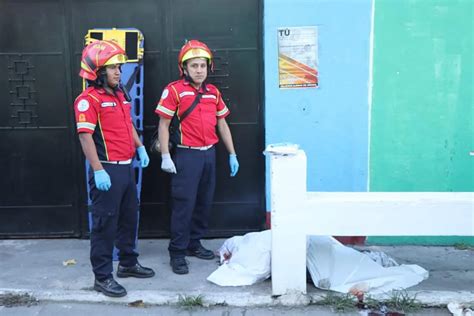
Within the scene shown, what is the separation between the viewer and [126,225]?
15.1ft

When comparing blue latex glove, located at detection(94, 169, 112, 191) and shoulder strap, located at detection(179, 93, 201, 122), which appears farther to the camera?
shoulder strap, located at detection(179, 93, 201, 122)

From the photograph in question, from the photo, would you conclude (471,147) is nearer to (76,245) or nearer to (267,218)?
(267,218)

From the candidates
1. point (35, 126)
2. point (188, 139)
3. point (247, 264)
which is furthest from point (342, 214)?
point (35, 126)

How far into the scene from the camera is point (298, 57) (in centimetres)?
533

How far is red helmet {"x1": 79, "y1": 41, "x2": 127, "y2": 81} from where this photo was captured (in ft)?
13.6

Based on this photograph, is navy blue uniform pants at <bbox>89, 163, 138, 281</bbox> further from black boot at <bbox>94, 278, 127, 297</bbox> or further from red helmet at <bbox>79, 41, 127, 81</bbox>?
red helmet at <bbox>79, 41, 127, 81</bbox>

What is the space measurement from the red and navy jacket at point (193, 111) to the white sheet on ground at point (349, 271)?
1278mm

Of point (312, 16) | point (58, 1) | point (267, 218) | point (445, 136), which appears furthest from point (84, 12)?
point (445, 136)

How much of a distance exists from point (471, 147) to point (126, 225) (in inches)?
130

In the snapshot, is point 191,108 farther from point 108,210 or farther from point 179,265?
point 179,265

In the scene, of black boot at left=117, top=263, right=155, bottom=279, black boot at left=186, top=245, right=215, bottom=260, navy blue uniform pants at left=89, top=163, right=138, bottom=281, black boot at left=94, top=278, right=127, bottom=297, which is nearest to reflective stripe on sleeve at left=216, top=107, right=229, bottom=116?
navy blue uniform pants at left=89, top=163, right=138, bottom=281

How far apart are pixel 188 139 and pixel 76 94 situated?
1450mm

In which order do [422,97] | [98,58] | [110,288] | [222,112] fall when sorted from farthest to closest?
[422,97] < [222,112] < [110,288] < [98,58]

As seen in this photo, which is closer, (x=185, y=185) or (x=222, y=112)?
(x=185, y=185)
